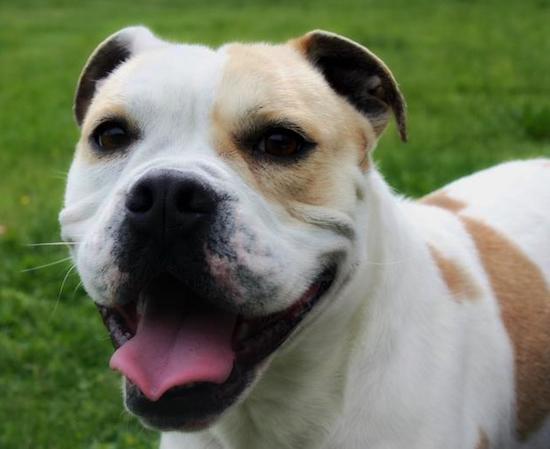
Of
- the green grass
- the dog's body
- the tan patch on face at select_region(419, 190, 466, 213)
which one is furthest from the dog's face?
the green grass

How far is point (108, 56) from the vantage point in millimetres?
3662

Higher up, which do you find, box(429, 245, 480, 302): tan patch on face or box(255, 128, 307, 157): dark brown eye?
box(255, 128, 307, 157): dark brown eye

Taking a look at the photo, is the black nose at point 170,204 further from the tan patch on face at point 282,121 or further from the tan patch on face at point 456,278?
the tan patch on face at point 456,278

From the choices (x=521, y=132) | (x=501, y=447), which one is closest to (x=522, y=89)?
(x=521, y=132)

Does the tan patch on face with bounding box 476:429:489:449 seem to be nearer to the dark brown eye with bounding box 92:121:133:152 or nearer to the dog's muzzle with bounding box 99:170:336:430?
the dog's muzzle with bounding box 99:170:336:430

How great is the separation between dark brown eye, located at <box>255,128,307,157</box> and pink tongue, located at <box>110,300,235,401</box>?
52 centimetres

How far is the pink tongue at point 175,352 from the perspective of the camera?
2.76 meters

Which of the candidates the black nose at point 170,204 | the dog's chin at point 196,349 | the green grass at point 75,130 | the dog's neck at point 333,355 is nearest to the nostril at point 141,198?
the black nose at point 170,204

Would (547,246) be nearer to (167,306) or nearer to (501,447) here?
(501,447)

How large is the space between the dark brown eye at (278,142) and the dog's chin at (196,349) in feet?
1.28

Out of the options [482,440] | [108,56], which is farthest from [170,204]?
[482,440]

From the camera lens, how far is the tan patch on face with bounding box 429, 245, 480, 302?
3.57 meters

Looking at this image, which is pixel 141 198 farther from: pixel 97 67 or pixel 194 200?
pixel 97 67

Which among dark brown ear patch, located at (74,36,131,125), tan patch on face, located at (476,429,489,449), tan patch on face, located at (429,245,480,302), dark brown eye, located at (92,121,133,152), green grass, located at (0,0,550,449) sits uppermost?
dark brown eye, located at (92,121,133,152)
